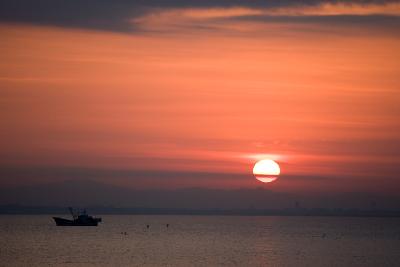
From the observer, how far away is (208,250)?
12512 cm

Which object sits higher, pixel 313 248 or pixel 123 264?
pixel 313 248

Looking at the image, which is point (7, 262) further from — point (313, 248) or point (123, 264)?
point (313, 248)

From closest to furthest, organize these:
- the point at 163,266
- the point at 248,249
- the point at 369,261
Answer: the point at 163,266 < the point at 369,261 < the point at 248,249

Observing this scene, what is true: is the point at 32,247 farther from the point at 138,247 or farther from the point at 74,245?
the point at 138,247

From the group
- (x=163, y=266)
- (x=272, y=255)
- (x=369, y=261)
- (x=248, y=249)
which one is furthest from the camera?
(x=248, y=249)

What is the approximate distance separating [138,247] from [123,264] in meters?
33.6

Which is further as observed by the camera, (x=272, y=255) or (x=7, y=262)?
(x=272, y=255)

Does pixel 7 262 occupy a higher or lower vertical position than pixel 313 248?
lower

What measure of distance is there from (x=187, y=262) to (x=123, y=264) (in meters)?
8.88

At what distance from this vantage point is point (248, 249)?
129375mm

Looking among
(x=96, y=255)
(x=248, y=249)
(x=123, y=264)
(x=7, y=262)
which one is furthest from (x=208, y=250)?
(x=7, y=262)

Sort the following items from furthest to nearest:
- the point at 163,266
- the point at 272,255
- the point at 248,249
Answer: the point at 248,249 → the point at 272,255 → the point at 163,266

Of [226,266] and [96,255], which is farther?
[96,255]

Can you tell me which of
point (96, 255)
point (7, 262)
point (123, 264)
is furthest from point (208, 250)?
point (7, 262)
